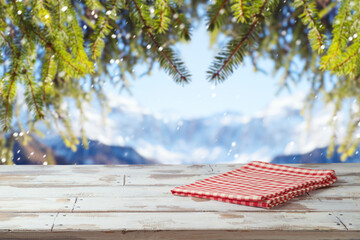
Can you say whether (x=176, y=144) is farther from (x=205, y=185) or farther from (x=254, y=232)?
(x=254, y=232)

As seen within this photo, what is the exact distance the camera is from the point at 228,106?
6.77ft

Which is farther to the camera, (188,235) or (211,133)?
(211,133)

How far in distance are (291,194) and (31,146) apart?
3.74 feet

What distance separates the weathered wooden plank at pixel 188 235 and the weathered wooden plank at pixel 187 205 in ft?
0.45

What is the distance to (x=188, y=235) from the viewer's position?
1012mm

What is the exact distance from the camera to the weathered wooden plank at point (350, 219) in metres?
1.05

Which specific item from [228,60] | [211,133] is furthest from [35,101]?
[211,133]

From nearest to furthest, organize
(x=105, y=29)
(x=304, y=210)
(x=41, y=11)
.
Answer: (x=304, y=210)
(x=41, y=11)
(x=105, y=29)

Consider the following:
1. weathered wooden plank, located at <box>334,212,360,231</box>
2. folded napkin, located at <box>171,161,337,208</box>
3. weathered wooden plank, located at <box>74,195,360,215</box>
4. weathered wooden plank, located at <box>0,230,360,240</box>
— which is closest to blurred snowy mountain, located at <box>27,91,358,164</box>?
folded napkin, located at <box>171,161,337,208</box>

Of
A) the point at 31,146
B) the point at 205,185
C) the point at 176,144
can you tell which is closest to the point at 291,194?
the point at 205,185

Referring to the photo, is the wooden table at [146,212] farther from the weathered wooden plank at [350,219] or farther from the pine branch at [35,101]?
the pine branch at [35,101]

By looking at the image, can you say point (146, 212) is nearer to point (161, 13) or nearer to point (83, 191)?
point (83, 191)

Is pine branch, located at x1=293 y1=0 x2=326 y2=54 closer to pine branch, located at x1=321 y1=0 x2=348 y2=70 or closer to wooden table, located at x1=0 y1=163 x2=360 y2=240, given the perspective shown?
pine branch, located at x1=321 y1=0 x2=348 y2=70

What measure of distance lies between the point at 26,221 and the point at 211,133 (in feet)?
3.69
